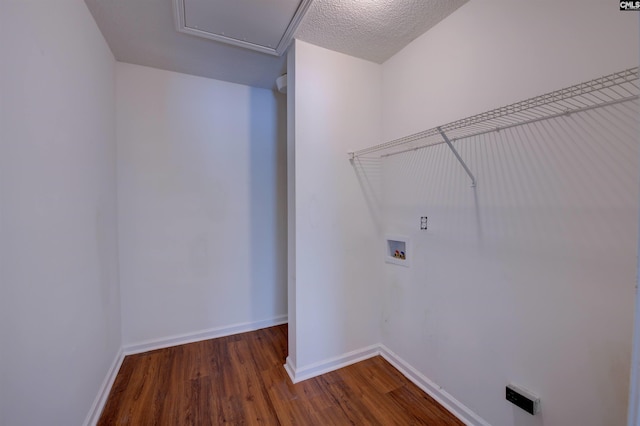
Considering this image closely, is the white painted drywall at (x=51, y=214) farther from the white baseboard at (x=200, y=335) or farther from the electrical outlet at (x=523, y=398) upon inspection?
the electrical outlet at (x=523, y=398)

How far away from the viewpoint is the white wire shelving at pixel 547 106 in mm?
876

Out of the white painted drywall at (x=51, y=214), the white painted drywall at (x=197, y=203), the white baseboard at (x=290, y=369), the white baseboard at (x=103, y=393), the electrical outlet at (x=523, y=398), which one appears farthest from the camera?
the white painted drywall at (x=197, y=203)

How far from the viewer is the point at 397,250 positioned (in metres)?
1.98

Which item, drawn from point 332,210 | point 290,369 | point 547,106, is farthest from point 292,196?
point 547,106

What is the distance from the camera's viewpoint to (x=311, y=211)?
6.13 ft

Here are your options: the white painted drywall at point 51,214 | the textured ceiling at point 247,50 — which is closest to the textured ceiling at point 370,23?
the textured ceiling at point 247,50

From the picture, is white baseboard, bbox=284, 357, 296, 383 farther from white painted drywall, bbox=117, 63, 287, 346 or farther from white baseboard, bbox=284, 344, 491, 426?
white painted drywall, bbox=117, 63, 287, 346

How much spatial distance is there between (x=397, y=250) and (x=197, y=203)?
72.8 inches

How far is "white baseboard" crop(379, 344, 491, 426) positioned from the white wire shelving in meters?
1.32

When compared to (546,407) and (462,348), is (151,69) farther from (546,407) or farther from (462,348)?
(546,407)

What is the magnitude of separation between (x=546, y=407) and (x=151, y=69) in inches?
135

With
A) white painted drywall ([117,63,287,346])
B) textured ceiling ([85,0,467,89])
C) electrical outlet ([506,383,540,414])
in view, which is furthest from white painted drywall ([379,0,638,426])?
white painted drywall ([117,63,287,346])

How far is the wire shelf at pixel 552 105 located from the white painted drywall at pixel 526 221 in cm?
5

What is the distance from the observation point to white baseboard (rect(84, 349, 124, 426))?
1.41 m
